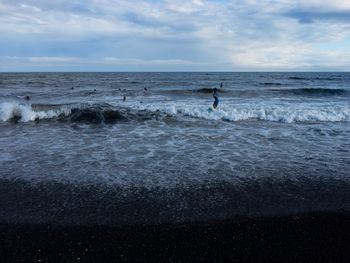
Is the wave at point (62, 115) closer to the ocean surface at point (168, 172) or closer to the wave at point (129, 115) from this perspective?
the wave at point (129, 115)

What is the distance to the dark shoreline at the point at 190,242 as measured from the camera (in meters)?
5.42

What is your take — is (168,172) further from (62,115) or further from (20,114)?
(20,114)

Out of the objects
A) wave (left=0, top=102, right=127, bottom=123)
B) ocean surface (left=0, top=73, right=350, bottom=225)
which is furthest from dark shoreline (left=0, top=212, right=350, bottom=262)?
wave (left=0, top=102, right=127, bottom=123)

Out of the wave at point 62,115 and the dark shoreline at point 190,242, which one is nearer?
the dark shoreline at point 190,242

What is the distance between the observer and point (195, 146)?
504 inches

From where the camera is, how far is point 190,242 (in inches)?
229

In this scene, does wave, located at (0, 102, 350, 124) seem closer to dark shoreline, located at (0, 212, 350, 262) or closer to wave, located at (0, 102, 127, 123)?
wave, located at (0, 102, 127, 123)

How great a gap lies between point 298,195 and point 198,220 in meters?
2.66

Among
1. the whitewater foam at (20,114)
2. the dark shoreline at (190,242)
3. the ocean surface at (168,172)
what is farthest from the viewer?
the whitewater foam at (20,114)

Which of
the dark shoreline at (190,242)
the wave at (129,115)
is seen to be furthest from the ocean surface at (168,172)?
the wave at (129,115)

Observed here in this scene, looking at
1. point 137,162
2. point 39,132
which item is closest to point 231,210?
point 137,162

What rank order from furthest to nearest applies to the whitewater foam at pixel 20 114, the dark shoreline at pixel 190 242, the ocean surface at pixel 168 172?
the whitewater foam at pixel 20 114
the ocean surface at pixel 168 172
the dark shoreline at pixel 190 242

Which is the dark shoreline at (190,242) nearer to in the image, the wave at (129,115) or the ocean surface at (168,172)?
the ocean surface at (168,172)

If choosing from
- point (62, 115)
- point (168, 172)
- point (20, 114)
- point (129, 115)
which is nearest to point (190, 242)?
point (168, 172)
